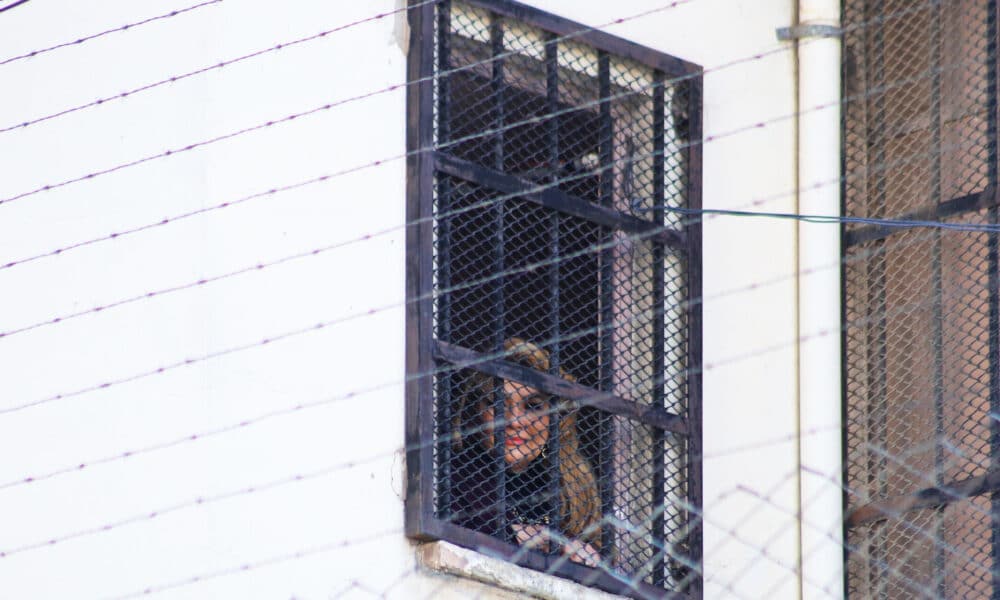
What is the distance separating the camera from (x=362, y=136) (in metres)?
5.73

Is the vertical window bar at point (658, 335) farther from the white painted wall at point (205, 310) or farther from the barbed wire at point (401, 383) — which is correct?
the white painted wall at point (205, 310)

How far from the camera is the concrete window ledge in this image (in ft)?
18.4

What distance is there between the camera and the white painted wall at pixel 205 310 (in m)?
5.09

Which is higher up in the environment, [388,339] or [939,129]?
[939,129]

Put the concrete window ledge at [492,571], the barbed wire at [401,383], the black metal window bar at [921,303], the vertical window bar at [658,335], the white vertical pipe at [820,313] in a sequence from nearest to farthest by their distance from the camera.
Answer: the barbed wire at [401,383] → the concrete window ledge at [492,571] → the vertical window bar at [658,335] → the black metal window bar at [921,303] → the white vertical pipe at [820,313]

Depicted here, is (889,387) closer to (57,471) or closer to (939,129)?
(939,129)

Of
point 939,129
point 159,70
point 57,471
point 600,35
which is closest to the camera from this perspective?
point 57,471

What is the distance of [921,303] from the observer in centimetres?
657

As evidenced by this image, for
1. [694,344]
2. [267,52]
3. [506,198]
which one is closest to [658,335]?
[694,344]

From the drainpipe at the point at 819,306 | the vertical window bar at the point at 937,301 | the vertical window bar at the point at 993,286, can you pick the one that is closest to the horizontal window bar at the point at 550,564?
the drainpipe at the point at 819,306

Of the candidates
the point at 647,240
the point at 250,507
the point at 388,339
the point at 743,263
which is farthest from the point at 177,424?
the point at 743,263

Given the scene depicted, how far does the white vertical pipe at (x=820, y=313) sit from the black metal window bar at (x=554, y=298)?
17.0 inches

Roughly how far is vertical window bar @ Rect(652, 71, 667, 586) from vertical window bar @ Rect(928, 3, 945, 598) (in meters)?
0.81

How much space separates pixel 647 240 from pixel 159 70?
1.63m
